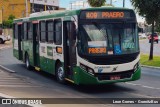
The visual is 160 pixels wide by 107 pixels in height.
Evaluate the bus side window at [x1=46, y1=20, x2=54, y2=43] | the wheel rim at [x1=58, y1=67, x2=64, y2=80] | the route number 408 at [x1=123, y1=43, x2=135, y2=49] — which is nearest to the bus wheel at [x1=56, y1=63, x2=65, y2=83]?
the wheel rim at [x1=58, y1=67, x2=64, y2=80]

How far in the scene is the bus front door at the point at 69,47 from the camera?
14.1 metres

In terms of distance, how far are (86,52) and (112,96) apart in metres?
1.76

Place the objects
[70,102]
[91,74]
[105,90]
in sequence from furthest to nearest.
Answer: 1. [105,90]
2. [91,74]
3. [70,102]

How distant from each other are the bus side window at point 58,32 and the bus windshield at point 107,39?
204cm

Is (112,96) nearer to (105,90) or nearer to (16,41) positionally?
(105,90)

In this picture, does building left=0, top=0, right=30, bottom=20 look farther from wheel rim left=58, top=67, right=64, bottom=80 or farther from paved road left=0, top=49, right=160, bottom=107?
wheel rim left=58, top=67, right=64, bottom=80

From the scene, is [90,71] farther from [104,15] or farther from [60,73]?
[60,73]

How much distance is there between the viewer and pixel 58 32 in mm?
15898

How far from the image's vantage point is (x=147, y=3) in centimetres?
2586

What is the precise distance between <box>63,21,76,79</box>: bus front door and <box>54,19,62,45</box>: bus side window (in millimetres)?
523

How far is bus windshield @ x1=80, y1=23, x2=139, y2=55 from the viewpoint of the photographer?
13.7m

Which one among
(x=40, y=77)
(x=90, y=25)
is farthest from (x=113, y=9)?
(x=40, y=77)

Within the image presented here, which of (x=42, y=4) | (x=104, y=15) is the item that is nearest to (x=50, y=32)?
(x=104, y=15)

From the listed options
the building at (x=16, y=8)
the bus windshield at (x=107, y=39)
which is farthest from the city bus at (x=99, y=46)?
the building at (x=16, y=8)
